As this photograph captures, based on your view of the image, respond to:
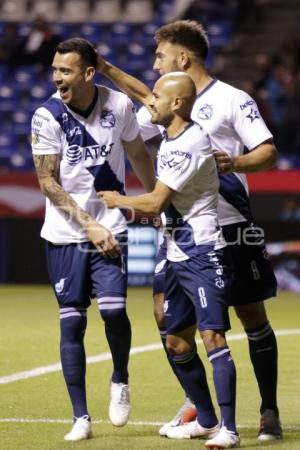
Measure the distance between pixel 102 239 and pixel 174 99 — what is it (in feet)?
2.76

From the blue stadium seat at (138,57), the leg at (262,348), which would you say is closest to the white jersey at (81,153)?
the leg at (262,348)

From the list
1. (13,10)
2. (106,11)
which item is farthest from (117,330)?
(13,10)

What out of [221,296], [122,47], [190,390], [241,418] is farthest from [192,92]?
[122,47]

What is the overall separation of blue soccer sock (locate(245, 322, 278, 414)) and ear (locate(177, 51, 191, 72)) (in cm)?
148

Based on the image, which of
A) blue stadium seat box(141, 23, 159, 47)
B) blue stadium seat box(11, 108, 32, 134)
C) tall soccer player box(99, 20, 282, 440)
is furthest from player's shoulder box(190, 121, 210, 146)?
blue stadium seat box(141, 23, 159, 47)

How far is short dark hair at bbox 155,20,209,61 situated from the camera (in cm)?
711

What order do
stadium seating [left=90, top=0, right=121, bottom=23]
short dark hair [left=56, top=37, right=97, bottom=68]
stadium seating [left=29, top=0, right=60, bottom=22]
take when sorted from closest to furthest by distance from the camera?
short dark hair [left=56, top=37, right=97, bottom=68]
stadium seating [left=90, top=0, right=121, bottom=23]
stadium seating [left=29, top=0, right=60, bottom=22]

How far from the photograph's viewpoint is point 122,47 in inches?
846

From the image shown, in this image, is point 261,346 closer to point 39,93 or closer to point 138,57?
point 39,93

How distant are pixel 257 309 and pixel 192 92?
1.31 metres

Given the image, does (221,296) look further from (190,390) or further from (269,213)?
(269,213)

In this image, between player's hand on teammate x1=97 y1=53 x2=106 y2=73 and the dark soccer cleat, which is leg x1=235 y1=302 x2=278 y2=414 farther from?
player's hand on teammate x1=97 y1=53 x2=106 y2=73

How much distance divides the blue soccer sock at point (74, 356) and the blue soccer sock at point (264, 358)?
0.94 meters

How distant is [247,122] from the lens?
6.94 m
